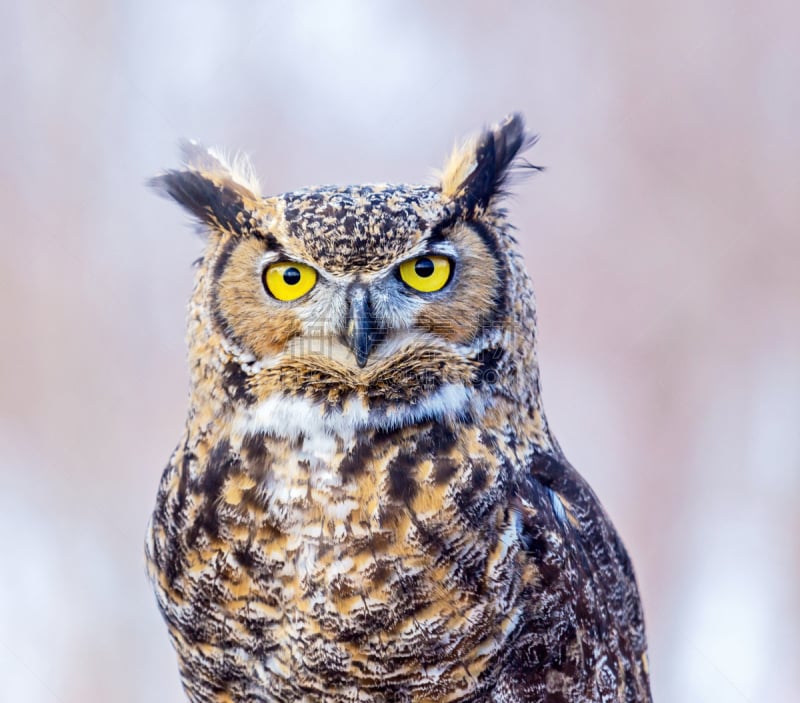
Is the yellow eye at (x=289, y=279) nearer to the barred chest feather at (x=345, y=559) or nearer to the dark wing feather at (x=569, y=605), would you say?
the barred chest feather at (x=345, y=559)

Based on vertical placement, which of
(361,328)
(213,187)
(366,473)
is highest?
(213,187)

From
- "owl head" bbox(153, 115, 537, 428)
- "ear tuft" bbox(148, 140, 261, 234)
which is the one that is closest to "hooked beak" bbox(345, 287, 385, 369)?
"owl head" bbox(153, 115, 537, 428)

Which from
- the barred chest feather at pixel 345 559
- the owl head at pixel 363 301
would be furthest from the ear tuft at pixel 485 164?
the barred chest feather at pixel 345 559

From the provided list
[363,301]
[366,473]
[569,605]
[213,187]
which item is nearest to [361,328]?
[363,301]

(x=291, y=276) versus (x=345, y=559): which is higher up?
(x=291, y=276)

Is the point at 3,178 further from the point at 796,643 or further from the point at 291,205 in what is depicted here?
the point at 796,643

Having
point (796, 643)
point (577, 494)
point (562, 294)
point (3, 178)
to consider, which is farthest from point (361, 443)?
point (796, 643)

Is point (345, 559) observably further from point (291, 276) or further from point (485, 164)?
point (485, 164)
